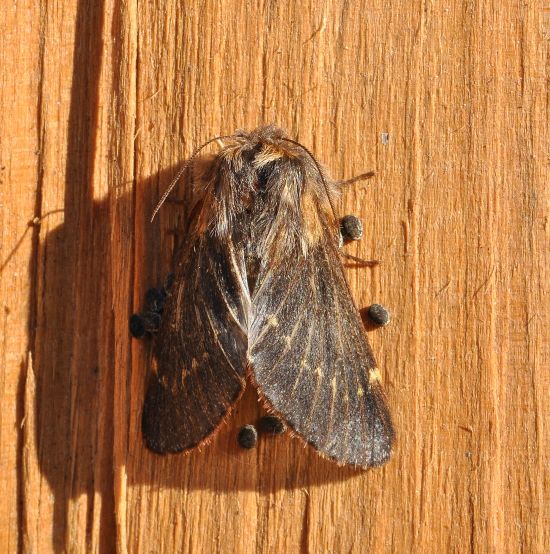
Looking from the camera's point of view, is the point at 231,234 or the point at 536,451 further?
the point at 231,234

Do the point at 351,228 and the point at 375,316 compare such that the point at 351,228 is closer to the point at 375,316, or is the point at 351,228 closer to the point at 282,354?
the point at 375,316

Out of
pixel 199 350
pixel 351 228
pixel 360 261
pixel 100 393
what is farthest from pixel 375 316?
pixel 100 393

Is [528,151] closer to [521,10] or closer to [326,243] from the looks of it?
[521,10]

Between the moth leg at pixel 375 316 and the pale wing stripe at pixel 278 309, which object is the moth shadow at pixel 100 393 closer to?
the pale wing stripe at pixel 278 309

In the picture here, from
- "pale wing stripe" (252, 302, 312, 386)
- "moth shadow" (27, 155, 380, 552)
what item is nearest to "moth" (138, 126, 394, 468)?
"pale wing stripe" (252, 302, 312, 386)

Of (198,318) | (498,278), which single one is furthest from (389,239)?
(198,318)

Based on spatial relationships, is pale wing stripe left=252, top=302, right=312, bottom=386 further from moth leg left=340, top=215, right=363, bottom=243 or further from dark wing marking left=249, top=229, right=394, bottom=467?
moth leg left=340, top=215, right=363, bottom=243
